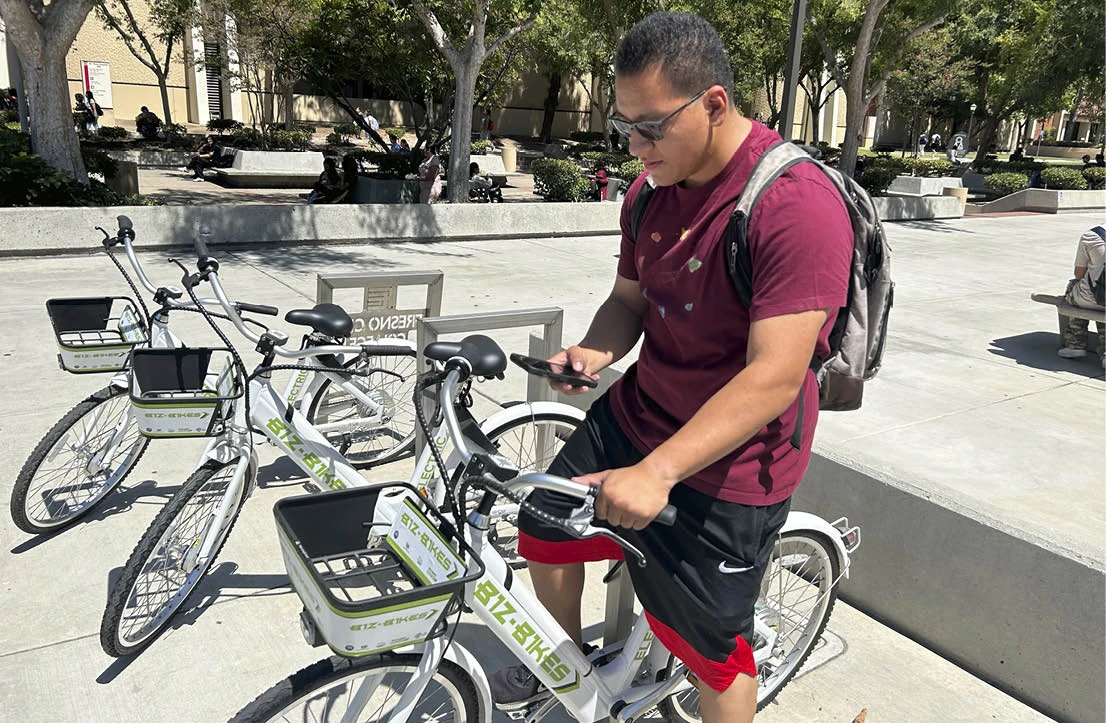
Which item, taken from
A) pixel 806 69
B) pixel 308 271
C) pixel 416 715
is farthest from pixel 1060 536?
pixel 806 69

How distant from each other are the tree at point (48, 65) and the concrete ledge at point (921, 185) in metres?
19.8

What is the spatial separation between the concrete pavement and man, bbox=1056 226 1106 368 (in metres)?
0.18

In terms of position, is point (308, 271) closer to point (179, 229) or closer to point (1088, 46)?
point (179, 229)

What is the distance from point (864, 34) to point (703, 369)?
53.2ft

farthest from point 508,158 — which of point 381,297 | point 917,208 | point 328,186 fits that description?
point 381,297

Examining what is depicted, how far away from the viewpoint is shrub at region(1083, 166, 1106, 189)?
24703mm

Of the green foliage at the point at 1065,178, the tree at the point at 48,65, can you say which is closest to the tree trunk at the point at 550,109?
the green foliage at the point at 1065,178

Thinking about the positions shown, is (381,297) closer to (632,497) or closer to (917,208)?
(632,497)

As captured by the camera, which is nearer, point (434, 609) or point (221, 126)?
point (434, 609)

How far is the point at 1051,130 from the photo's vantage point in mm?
71375

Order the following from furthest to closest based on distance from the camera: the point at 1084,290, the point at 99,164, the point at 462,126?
the point at 462,126 → the point at 99,164 → the point at 1084,290

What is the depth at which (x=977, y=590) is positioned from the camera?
3.08 metres

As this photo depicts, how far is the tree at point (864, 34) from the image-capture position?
16.3m

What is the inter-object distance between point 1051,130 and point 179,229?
78.4 m
